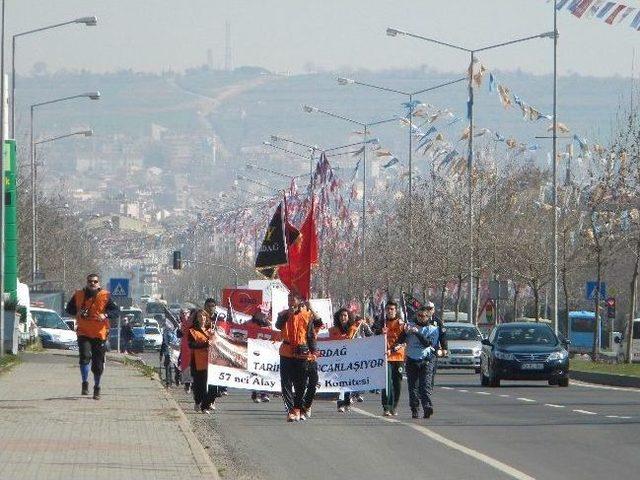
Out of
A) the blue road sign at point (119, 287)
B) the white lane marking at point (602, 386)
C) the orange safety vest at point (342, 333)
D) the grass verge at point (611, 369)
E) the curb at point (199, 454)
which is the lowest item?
the white lane marking at point (602, 386)

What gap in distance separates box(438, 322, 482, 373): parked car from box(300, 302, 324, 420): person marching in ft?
90.1

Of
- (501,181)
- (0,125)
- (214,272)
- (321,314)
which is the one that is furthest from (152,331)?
(214,272)

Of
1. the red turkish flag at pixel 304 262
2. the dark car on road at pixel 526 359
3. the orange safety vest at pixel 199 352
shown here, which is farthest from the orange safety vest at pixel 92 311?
the dark car on road at pixel 526 359

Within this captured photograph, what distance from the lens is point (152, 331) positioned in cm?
8406

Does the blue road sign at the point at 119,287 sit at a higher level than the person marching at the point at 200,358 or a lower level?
higher

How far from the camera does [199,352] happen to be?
26938 millimetres

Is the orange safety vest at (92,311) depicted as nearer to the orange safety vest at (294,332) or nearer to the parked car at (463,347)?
the orange safety vest at (294,332)

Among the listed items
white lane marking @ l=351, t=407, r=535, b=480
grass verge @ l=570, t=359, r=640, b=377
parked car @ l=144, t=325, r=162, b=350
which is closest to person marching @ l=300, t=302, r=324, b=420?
white lane marking @ l=351, t=407, r=535, b=480

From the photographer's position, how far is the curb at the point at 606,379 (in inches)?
1523

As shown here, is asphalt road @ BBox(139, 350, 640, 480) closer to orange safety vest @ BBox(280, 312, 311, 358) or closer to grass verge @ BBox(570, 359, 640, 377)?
orange safety vest @ BBox(280, 312, 311, 358)

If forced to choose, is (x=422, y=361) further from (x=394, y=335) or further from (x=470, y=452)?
(x=470, y=452)

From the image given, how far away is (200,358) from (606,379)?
16.5 metres

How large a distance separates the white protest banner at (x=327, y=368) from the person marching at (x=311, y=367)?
1.65 metres

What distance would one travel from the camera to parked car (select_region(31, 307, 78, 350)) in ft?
203
